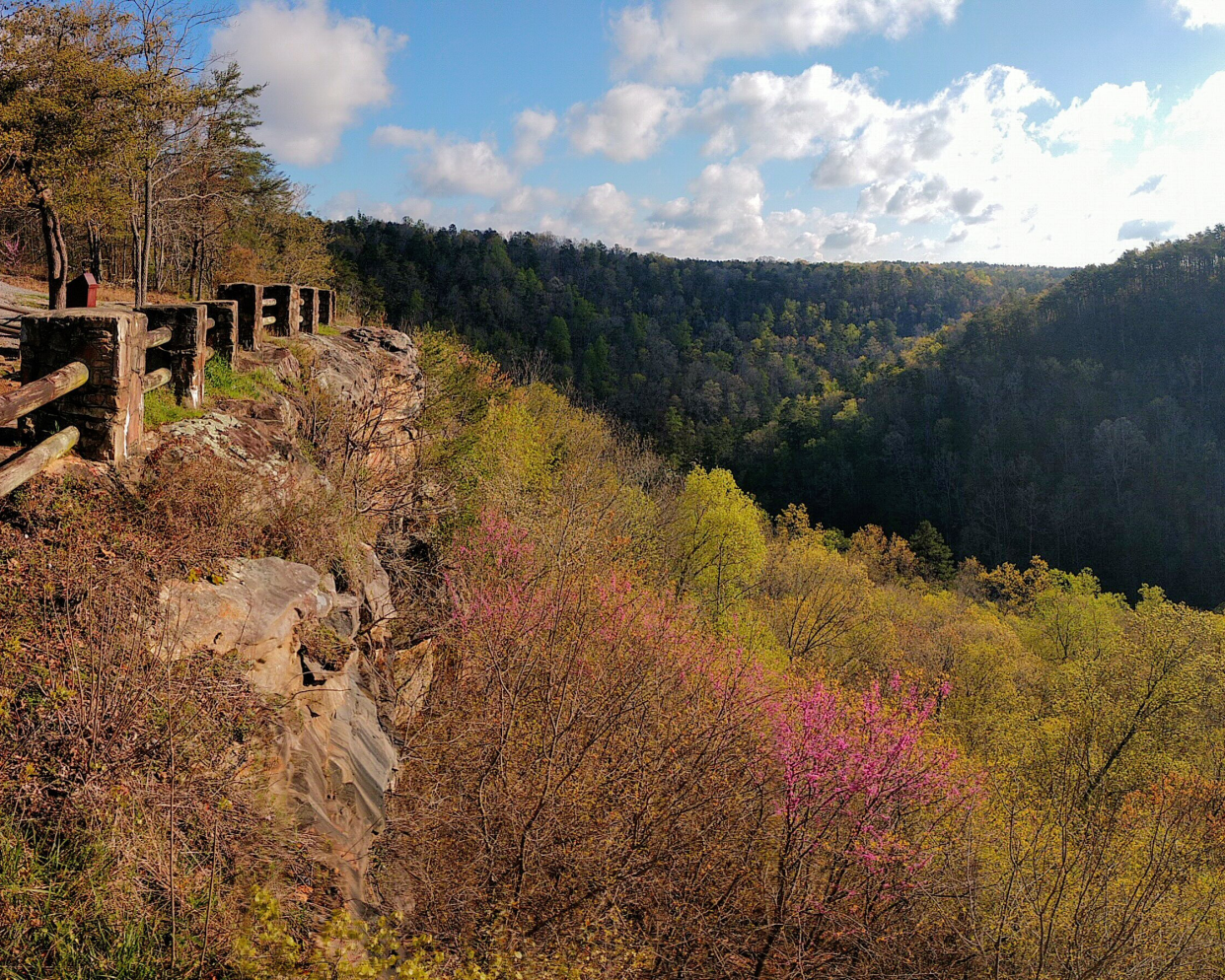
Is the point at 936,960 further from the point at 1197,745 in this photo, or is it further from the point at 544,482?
the point at 1197,745

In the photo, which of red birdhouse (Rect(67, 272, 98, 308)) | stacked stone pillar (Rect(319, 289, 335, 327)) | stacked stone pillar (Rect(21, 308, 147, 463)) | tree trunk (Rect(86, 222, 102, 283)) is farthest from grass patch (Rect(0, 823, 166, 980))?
tree trunk (Rect(86, 222, 102, 283))

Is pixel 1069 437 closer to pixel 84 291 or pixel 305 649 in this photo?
pixel 305 649

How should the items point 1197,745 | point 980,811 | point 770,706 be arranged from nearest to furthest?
point 770,706, point 980,811, point 1197,745

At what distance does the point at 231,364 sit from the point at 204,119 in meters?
12.9

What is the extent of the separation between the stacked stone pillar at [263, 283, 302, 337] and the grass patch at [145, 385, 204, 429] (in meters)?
4.21

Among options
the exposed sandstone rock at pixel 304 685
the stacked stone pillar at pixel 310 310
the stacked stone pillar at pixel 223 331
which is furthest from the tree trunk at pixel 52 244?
the exposed sandstone rock at pixel 304 685

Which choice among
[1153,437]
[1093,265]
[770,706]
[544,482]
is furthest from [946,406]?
[770,706]

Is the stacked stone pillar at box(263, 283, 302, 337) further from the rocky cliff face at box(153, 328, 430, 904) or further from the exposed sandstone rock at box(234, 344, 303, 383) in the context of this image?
the rocky cliff face at box(153, 328, 430, 904)

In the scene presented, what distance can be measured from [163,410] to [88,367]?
3.88ft

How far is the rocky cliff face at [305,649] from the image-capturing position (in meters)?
4.29

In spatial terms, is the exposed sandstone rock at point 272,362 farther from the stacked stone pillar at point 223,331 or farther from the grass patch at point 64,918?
the grass patch at point 64,918

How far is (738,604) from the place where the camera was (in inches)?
966

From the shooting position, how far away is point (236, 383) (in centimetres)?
764

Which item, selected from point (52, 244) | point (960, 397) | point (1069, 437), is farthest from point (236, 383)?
point (960, 397)
